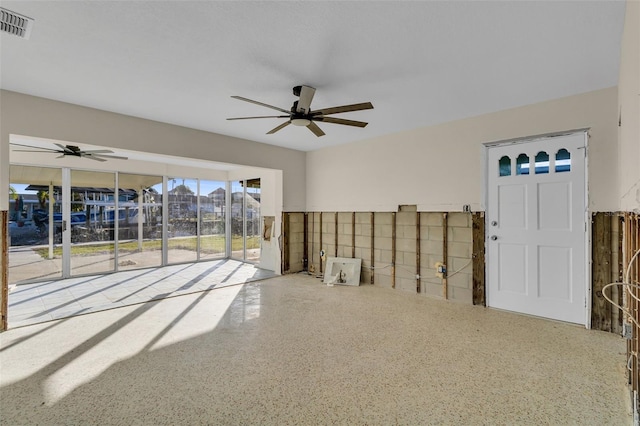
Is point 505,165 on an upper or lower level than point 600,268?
upper

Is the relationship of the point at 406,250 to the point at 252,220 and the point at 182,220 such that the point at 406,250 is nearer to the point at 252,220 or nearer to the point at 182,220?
the point at 252,220

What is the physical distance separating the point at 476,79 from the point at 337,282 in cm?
385

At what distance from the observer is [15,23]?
210 cm

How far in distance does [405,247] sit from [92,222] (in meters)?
6.50

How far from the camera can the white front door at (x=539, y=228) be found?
3498 mm

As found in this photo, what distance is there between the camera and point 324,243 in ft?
20.5

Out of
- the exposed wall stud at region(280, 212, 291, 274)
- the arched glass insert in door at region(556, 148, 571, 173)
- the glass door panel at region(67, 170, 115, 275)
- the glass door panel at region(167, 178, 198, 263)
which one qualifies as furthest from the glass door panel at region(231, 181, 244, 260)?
the arched glass insert in door at region(556, 148, 571, 173)

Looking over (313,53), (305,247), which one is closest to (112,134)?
(313,53)

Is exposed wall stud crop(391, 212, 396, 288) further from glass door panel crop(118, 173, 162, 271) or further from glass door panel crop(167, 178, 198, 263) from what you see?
glass door panel crop(118, 173, 162, 271)

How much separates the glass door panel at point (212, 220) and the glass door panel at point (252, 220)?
0.94 m

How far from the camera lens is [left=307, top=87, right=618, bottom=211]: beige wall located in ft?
11.0

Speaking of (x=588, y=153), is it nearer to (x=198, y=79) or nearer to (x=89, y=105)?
(x=198, y=79)

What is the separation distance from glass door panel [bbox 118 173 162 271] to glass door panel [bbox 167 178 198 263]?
0.88ft

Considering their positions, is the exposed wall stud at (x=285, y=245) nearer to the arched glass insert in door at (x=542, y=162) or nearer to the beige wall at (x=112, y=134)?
the beige wall at (x=112, y=134)
